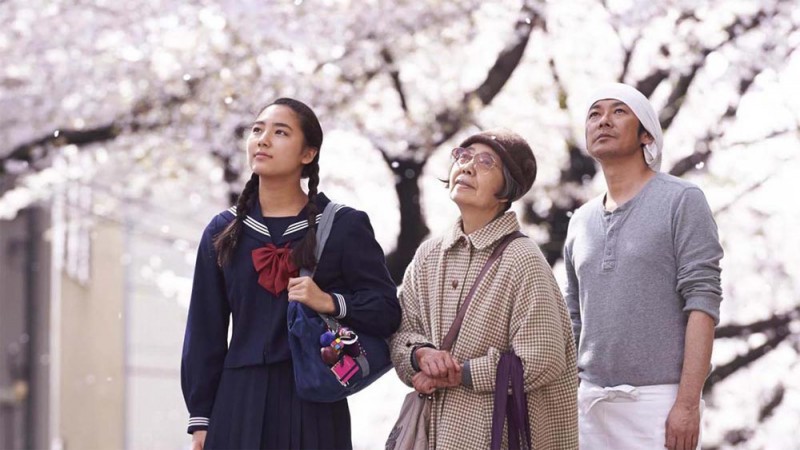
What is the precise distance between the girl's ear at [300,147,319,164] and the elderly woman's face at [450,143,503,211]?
381 millimetres

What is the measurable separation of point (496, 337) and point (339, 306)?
0.40 meters

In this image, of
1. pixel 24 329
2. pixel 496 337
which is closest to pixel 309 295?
pixel 496 337

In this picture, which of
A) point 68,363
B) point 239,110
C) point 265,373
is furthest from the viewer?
point 68,363

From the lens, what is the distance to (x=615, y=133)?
3.22 m

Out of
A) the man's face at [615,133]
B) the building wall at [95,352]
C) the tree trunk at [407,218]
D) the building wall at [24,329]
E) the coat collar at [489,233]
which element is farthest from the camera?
the building wall at [95,352]

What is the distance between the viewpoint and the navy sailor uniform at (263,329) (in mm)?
2867

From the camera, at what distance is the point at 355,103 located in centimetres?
706

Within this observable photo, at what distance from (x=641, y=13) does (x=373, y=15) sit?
1584 millimetres

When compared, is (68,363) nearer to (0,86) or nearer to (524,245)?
(0,86)

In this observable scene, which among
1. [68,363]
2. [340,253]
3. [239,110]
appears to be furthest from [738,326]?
[68,363]

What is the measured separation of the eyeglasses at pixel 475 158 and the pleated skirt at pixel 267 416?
69 cm

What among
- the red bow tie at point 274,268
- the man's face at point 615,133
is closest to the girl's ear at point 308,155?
the red bow tie at point 274,268

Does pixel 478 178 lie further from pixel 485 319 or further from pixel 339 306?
pixel 339 306

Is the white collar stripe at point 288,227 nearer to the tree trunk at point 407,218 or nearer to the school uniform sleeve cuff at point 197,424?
the school uniform sleeve cuff at point 197,424
